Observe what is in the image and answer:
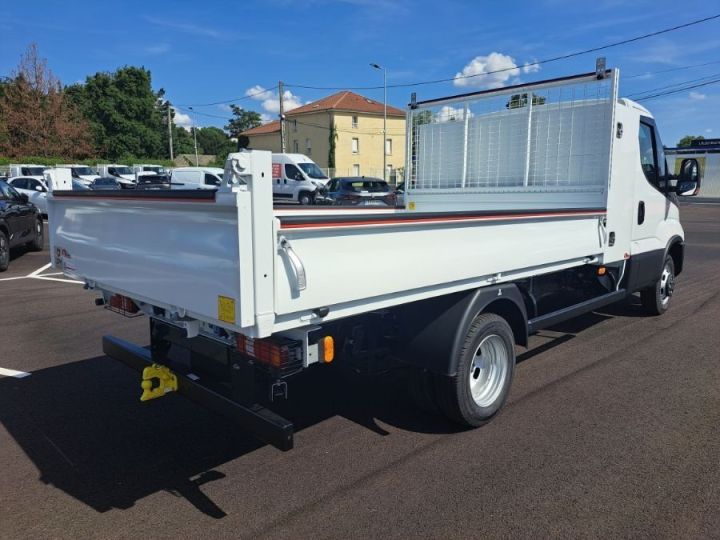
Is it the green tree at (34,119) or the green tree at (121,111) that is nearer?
the green tree at (34,119)

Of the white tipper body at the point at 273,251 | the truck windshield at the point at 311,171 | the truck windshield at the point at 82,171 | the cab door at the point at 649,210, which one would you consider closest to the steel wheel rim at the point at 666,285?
the cab door at the point at 649,210

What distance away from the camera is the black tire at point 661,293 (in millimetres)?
7312

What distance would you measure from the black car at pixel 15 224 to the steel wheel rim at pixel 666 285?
454 inches

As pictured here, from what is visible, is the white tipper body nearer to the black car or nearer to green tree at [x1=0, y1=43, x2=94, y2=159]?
the black car

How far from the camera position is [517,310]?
4.35 meters

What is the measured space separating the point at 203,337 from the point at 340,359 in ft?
2.91

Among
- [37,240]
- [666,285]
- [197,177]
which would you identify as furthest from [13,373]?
[197,177]

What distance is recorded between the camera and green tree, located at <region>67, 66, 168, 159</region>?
59.3m

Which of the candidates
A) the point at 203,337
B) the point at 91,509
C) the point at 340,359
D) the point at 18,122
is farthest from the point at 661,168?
the point at 18,122

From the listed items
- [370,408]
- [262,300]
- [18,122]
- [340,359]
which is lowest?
[370,408]

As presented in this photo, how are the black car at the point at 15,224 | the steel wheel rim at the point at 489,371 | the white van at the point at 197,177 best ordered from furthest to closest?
the white van at the point at 197,177 → the black car at the point at 15,224 → the steel wheel rim at the point at 489,371

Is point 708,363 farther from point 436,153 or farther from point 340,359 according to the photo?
point 340,359

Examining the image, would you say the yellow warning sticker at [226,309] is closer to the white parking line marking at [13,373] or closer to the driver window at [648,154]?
the white parking line marking at [13,373]

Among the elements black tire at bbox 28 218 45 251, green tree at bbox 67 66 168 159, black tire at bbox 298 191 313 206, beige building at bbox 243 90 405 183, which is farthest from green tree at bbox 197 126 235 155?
black tire at bbox 28 218 45 251
